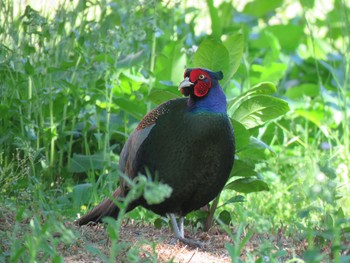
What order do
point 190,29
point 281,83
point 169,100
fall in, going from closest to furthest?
point 169,100 < point 190,29 < point 281,83

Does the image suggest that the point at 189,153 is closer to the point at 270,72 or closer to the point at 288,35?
the point at 270,72

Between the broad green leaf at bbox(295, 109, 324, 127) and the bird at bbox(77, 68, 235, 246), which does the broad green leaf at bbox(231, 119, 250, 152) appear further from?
the broad green leaf at bbox(295, 109, 324, 127)

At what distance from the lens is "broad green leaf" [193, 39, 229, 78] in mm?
4145

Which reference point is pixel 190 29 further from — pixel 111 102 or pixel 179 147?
pixel 179 147

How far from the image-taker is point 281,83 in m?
6.98

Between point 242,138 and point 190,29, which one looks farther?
point 190,29

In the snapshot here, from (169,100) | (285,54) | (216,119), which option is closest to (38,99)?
(169,100)

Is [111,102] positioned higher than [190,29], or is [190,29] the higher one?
[190,29]

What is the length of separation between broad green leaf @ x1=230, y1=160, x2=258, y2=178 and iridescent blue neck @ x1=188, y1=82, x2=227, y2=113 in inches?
14.9

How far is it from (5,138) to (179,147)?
1.19 metres

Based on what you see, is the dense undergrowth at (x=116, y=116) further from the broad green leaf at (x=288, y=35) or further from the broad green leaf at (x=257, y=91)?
the broad green leaf at (x=288, y=35)

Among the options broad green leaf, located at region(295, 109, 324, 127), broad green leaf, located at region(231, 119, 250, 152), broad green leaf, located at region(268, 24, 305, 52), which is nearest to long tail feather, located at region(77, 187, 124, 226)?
broad green leaf, located at region(231, 119, 250, 152)

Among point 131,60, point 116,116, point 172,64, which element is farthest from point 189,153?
point 116,116

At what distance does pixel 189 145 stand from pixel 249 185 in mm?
581
